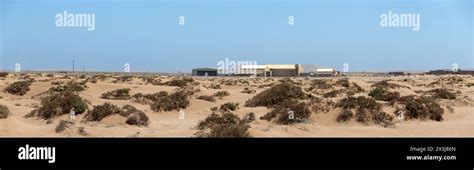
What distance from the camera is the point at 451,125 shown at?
17.9 metres

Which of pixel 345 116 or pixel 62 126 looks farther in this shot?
pixel 345 116

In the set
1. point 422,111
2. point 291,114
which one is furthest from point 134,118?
point 422,111

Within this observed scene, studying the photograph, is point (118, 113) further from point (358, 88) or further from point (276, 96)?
point (358, 88)

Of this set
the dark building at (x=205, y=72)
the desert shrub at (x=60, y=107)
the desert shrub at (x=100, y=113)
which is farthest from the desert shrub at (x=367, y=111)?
the dark building at (x=205, y=72)

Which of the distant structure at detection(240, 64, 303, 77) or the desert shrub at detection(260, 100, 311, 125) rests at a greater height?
the distant structure at detection(240, 64, 303, 77)

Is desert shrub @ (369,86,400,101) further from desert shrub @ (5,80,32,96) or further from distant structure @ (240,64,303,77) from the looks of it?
distant structure @ (240,64,303,77)

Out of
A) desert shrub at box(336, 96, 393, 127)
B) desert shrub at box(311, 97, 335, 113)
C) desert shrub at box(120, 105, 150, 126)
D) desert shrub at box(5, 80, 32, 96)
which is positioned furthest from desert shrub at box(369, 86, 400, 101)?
desert shrub at box(5, 80, 32, 96)
